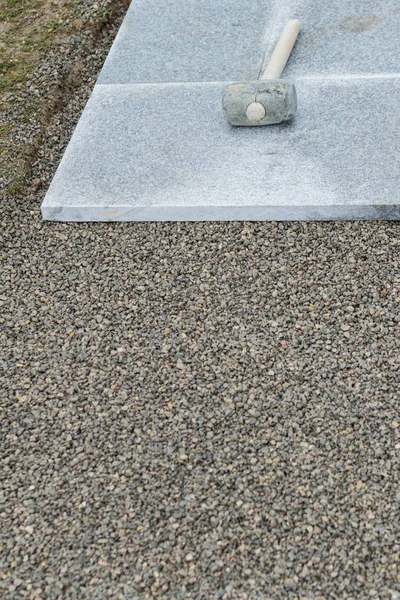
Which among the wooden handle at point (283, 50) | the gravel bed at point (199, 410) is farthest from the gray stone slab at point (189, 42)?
the gravel bed at point (199, 410)

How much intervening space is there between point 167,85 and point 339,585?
9.36ft

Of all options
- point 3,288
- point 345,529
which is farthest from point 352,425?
point 3,288

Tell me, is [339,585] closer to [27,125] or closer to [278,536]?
[278,536]

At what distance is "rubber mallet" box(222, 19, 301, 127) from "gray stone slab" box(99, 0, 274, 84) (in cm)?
45

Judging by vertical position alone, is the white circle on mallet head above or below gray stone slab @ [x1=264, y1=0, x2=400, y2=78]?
above

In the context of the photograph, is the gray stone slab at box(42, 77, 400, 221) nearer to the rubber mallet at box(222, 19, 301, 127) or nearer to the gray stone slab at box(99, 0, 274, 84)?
the rubber mallet at box(222, 19, 301, 127)

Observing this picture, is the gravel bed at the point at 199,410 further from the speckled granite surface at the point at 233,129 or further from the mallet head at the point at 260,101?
the mallet head at the point at 260,101

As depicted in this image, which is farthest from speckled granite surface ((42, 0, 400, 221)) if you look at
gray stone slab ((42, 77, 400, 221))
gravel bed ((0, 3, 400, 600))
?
gravel bed ((0, 3, 400, 600))

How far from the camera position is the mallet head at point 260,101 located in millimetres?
3703

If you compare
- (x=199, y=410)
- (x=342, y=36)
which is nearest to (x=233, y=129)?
(x=342, y=36)

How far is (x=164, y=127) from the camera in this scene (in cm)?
396

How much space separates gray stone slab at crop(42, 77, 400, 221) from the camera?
11.4 feet

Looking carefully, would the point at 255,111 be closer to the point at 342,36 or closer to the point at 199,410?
the point at 342,36

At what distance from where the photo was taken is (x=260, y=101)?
372cm
